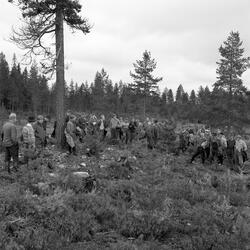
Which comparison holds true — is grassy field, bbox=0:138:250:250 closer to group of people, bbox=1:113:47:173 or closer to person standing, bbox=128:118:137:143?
group of people, bbox=1:113:47:173

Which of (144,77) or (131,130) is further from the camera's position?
(144,77)

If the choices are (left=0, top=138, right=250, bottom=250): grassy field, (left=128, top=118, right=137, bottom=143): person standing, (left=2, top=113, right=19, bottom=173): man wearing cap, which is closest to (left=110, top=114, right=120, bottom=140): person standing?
(left=128, top=118, right=137, bottom=143): person standing

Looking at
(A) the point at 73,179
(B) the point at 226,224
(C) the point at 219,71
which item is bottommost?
(B) the point at 226,224

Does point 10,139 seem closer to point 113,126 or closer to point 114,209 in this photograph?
point 114,209

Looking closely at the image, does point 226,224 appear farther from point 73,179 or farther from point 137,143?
point 137,143

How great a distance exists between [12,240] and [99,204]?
2847 millimetres

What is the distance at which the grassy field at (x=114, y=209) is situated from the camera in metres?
6.54

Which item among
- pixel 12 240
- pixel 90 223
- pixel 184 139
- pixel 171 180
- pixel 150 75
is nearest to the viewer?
pixel 12 240

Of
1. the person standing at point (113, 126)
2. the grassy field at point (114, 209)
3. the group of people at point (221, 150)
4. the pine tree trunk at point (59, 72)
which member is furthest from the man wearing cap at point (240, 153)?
the pine tree trunk at point (59, 72)

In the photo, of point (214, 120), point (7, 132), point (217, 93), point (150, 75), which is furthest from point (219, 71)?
point (7, 132)

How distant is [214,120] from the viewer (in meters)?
36.5

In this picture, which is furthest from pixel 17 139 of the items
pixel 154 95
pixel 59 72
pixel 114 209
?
pixel 154 95

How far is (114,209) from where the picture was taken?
8.12 m

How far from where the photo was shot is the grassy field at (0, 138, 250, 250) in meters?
6.54
